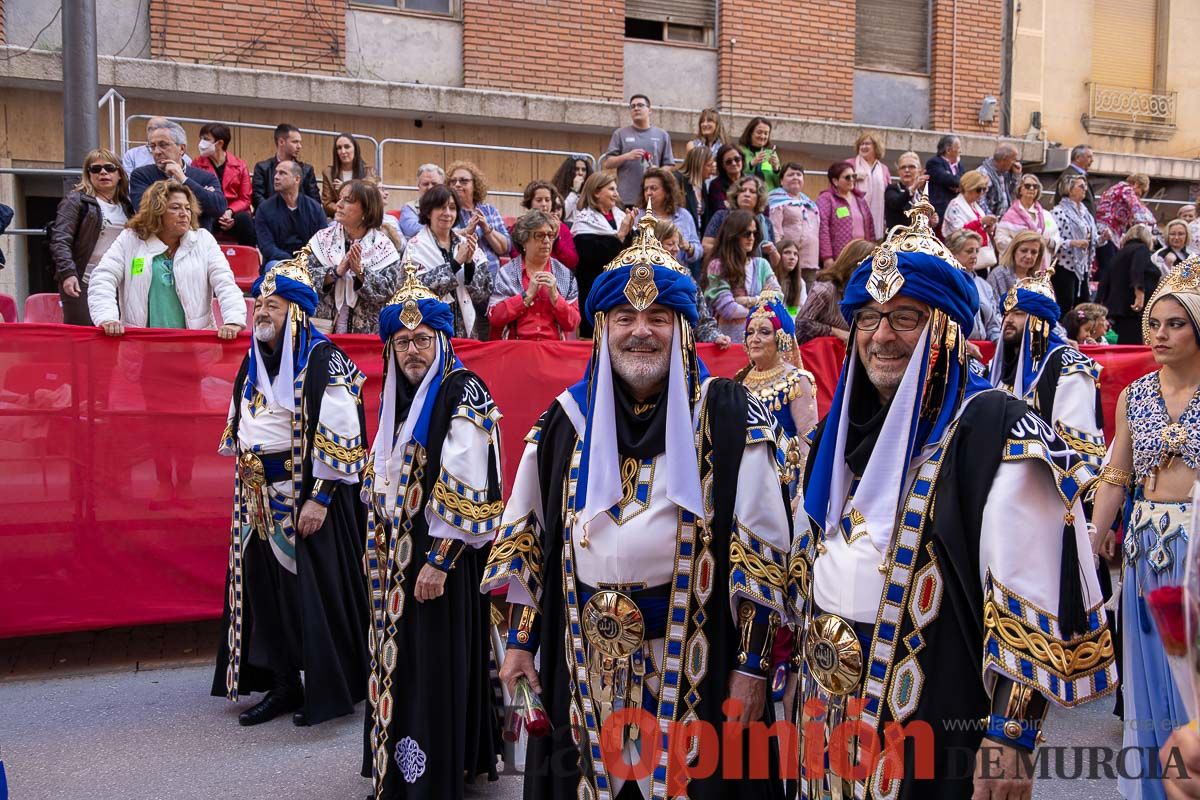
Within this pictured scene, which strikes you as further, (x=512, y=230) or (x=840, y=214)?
Result: (x=840, y=214)

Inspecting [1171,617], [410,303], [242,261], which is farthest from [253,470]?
[1171,617]

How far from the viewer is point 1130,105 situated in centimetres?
1809

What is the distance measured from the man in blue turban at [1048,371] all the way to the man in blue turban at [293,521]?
380cm

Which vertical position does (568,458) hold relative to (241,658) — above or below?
above

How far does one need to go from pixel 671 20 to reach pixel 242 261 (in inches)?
302

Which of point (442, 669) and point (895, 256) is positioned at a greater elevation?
point (895, 256)

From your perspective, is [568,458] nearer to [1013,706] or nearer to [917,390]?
[917,390]

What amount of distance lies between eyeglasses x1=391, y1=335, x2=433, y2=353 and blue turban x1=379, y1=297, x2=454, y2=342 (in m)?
→ 0.06

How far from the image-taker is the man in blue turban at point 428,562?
4.92 meters

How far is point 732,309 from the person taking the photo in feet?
29.5

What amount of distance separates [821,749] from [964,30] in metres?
15.4

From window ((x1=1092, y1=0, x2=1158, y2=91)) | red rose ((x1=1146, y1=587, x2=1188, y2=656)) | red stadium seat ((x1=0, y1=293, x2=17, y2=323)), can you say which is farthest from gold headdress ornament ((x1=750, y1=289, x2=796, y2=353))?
window ((x1=1092, y1=0, x2=1158, y2=91))

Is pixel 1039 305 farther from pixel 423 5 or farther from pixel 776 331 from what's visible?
pixel 423 5

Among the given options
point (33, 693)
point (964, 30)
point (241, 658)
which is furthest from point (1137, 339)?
point (33, 693)
